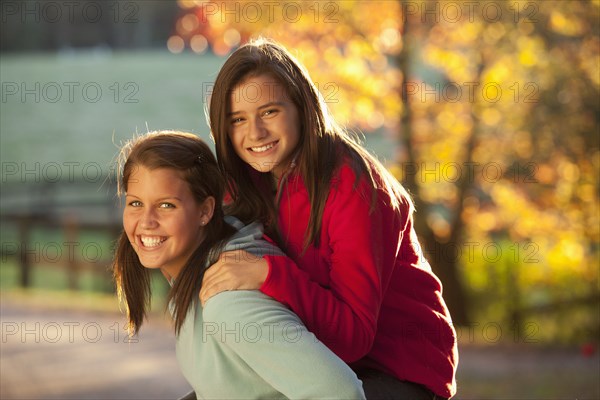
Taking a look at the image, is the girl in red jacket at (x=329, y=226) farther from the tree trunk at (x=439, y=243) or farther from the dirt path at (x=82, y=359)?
the tree trunk at (x=439, y=243)

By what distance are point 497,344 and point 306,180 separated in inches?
288

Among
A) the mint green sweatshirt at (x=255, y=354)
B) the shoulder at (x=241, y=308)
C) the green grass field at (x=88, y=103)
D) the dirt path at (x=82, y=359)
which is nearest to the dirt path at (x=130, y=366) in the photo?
the dirt path at (x=82, y=359)

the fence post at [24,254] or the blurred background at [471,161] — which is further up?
the blurred background at [471,161]

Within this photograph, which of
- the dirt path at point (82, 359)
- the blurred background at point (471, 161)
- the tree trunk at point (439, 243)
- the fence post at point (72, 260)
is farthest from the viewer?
the fence post at point (72, 260)

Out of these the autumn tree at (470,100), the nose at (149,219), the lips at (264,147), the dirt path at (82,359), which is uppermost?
the lips at (264,147)

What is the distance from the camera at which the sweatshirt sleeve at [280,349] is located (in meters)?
2.58

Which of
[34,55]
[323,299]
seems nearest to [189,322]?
[323,299]

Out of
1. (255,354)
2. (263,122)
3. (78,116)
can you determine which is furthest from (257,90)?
(78,116)

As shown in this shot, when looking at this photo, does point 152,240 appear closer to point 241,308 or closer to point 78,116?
point 241,308

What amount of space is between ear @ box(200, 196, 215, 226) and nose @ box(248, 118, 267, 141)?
262mm

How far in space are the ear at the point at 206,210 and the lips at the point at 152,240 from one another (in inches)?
5.6

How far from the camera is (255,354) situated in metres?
2.66

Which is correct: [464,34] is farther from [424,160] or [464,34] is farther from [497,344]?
[497,344]

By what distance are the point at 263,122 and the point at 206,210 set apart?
1.20 ft
